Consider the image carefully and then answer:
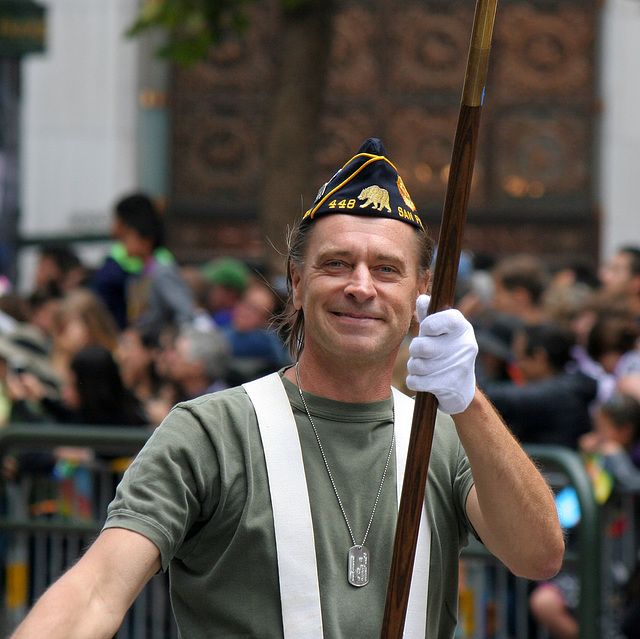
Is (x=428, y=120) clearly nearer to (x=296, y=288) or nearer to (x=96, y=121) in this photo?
(x=96, y=121)

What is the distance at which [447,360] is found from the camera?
2.35 metres

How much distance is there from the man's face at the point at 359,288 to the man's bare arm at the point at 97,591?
0.60 metres

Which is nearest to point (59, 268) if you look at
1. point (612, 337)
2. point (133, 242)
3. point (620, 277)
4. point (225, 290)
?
point (225, 290)

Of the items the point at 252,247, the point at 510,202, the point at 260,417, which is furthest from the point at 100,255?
the point at 260,417

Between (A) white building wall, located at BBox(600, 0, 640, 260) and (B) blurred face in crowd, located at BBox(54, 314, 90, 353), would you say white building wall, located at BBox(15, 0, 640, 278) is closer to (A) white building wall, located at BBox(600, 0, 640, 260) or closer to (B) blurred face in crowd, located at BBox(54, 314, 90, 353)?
(A) white building wall, located at BBox(600, 0, 640, 260)

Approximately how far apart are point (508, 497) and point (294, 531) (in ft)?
1.46

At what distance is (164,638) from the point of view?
5.54 metres

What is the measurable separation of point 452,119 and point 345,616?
11901mm

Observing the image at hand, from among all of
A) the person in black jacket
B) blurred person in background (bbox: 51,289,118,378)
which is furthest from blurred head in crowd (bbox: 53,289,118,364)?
the person in black jacket

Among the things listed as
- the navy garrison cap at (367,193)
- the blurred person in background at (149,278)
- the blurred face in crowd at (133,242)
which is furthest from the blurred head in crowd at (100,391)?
the navy garrison cap at (367,193)

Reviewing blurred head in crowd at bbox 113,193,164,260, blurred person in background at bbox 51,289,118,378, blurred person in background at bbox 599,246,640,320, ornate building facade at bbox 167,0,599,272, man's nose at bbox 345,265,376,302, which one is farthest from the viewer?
ornate building facade at bbox 167,0,599,272

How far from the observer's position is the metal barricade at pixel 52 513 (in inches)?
221

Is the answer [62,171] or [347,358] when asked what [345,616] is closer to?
[347,358]

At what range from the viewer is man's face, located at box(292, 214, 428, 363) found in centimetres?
254
